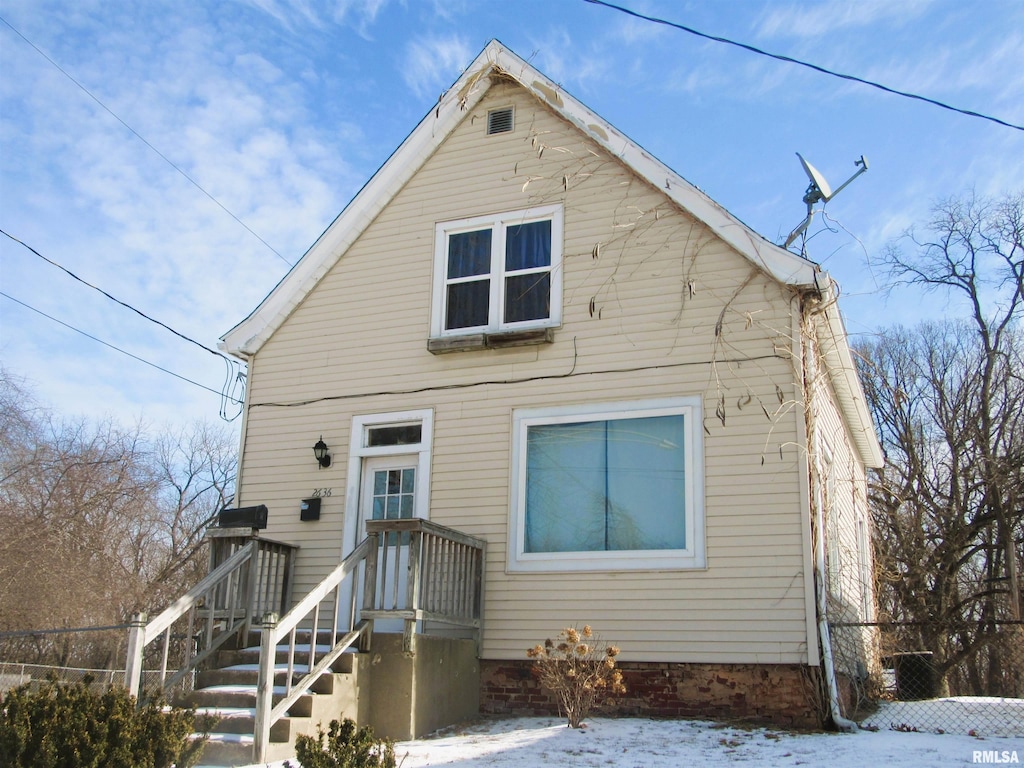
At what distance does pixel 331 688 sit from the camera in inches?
292

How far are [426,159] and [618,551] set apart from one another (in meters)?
5.19

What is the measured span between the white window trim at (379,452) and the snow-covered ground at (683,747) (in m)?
2.61

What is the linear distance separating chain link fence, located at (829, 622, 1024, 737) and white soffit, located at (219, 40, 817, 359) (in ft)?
17.0

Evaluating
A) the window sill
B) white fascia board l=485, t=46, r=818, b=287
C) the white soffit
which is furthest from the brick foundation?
the white soffit

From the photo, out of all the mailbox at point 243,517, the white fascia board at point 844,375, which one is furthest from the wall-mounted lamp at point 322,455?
the white fascia board at point 844,375

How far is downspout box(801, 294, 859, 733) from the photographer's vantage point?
7.94 m

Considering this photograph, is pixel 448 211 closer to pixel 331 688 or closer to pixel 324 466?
pixel 324 466

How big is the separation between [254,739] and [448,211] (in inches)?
248

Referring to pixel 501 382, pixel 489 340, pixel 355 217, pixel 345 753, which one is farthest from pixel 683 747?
pixel 355 217

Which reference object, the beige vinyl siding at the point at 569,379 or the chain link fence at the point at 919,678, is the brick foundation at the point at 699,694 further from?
the chain link fence at the point at 919,678

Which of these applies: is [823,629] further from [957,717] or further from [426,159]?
[426,159]

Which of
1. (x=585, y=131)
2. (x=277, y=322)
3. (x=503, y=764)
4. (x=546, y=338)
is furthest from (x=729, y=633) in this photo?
(x=277, y=322)

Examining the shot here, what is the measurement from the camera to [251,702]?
7.35 m

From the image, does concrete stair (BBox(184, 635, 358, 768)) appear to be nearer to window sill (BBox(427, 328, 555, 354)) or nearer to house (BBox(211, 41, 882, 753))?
house (BBox(211, 41, 882, 753))
